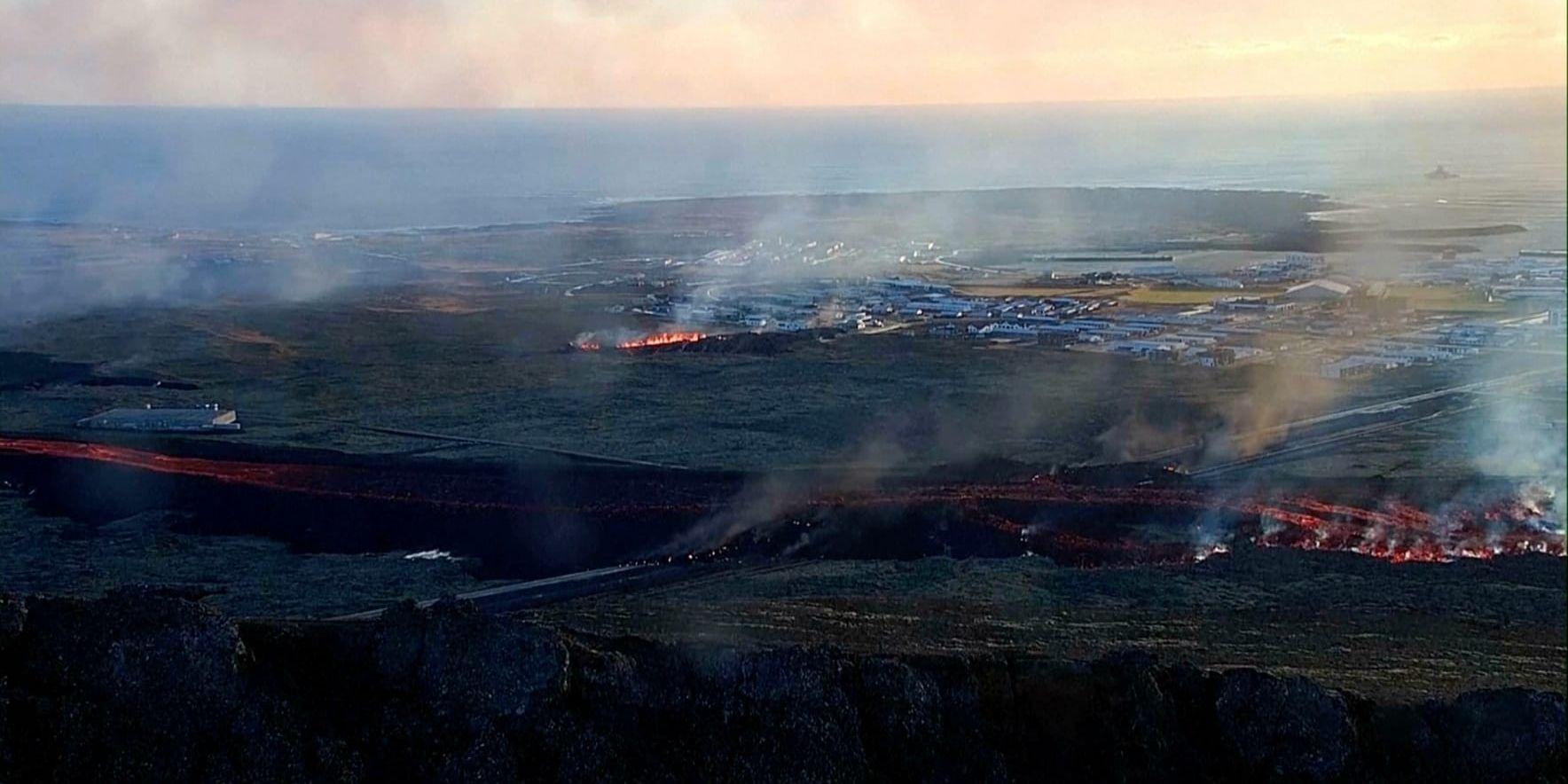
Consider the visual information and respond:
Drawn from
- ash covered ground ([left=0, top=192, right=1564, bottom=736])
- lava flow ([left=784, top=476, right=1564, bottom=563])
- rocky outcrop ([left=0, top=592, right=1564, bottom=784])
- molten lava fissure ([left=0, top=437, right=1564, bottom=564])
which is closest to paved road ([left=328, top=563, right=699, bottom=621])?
ash covered ground ([left=0, top=192, right=1564, bottom=736])

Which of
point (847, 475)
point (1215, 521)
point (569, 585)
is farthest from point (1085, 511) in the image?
point (569, 585)

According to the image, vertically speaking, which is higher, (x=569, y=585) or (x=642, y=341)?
(x=642, y=341)

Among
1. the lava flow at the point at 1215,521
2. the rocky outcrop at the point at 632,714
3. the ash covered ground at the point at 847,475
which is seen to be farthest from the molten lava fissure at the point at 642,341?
the rocky outcrop at the point at 632,714

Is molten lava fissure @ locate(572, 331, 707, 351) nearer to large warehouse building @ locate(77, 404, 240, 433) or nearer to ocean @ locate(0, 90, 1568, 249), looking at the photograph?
large warehouse building @ locate(77, 404, 240, 433)

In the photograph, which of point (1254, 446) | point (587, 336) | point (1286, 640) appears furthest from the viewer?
point (587, 336)

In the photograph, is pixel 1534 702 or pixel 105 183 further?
pixel 105 183

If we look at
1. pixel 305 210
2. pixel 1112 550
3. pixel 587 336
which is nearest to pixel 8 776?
pixel 1112 550

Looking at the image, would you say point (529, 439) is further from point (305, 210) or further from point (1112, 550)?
point (305, 210)

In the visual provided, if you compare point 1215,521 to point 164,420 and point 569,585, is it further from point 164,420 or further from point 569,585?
point 164,420
